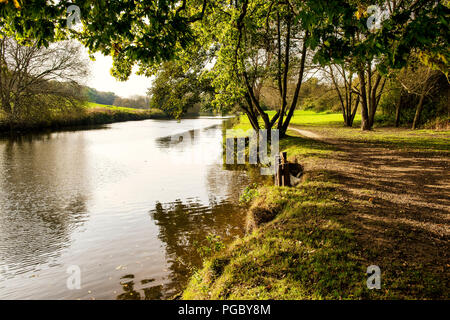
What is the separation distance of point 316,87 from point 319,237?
113 ft

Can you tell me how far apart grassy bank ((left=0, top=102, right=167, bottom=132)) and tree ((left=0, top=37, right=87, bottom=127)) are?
1.25 meters

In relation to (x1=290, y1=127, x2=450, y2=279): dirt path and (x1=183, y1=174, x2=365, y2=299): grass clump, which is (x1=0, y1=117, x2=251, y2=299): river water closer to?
(x1=183, y1=174, x2=365, y2=299): grass clump

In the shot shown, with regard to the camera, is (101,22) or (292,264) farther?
(101,22)

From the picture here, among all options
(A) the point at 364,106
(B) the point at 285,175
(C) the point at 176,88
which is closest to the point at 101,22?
(B) the point at 285,175

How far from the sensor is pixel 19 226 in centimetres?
816

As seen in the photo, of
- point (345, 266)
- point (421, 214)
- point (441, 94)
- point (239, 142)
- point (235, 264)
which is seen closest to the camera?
point (345, 266)

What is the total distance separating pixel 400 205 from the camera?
21.2ft

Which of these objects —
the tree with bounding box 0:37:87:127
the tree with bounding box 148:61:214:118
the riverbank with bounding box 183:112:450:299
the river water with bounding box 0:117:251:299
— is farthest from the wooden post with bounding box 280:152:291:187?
the tree with bounding box 0:37:87:127

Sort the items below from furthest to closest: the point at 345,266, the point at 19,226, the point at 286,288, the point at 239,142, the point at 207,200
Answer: the point at 239,142, the point at 207,200, the point at 19,226, the point at 345,266, the point at 286,288

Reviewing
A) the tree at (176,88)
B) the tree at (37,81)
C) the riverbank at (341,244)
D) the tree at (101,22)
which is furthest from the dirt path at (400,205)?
the tree at (37,81)

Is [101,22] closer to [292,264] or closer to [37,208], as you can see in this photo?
[292,264]

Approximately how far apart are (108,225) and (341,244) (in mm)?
6665
